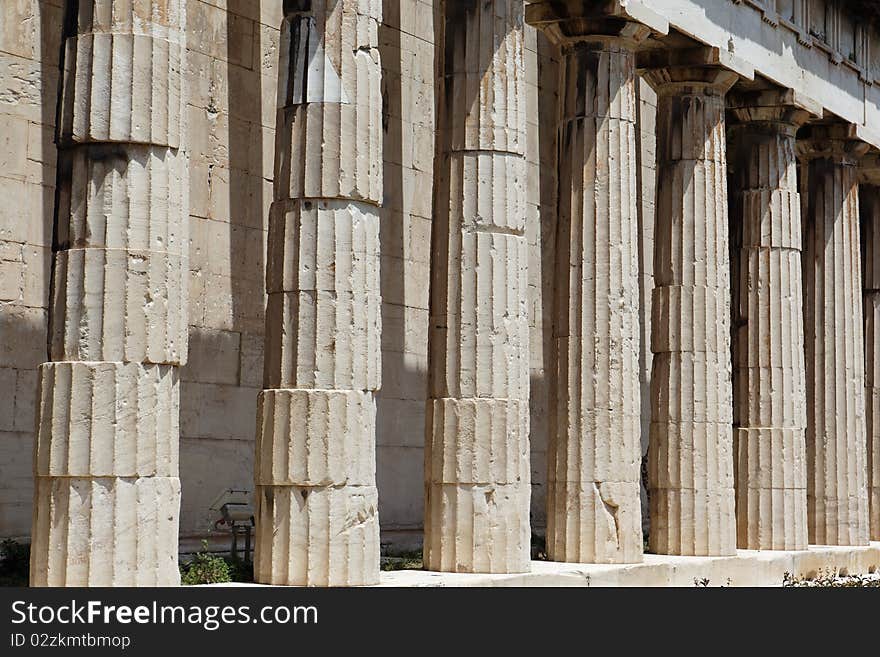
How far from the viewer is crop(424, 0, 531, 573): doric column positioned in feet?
62.3

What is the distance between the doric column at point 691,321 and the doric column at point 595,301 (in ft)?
7.94

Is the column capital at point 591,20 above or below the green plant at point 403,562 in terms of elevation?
above

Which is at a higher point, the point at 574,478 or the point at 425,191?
the point at 425,191

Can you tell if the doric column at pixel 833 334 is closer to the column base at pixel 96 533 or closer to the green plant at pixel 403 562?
the green plant at pixel 403 562

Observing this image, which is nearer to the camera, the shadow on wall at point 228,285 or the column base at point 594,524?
the column base at point 594,524

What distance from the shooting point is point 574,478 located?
21.4 meters

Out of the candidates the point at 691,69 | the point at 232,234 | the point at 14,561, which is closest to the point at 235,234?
the point at 232,234

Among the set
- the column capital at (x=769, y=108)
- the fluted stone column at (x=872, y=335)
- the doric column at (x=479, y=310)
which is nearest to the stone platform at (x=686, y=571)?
the doric column at (x=479, y=310)

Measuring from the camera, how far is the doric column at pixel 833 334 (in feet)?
96.2

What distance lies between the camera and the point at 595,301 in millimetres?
21703

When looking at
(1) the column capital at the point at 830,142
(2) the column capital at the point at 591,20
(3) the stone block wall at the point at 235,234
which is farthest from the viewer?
(1) the column capital at the point at 830,142
